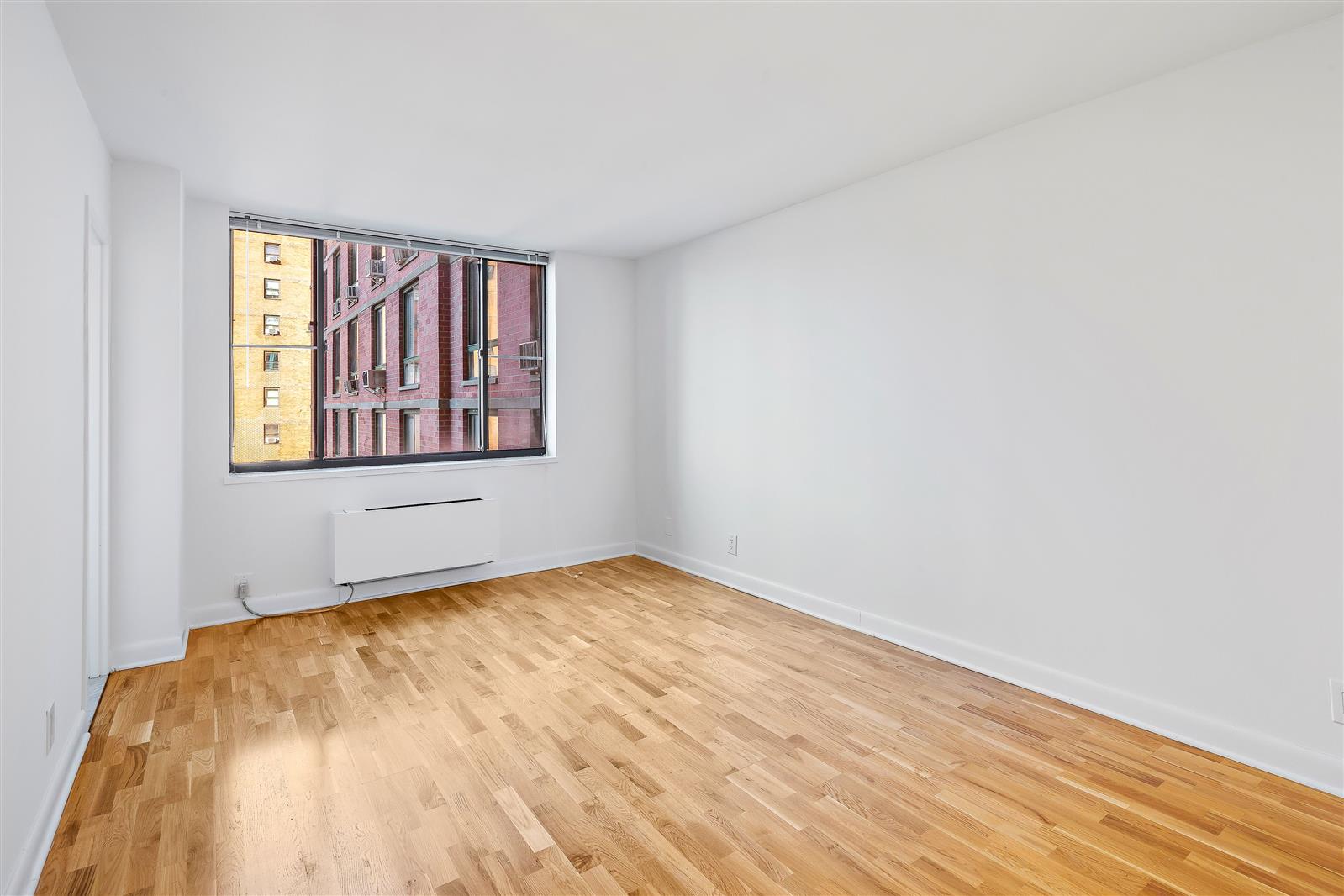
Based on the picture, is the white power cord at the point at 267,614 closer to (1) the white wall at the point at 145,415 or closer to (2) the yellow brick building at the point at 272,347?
(1) the white wall at the point at 145,415

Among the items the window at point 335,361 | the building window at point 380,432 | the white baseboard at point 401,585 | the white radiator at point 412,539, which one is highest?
the window at point 335,361

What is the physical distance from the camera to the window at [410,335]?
522 centimetres

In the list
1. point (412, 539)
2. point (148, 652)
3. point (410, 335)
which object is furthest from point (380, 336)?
point (148, 652)

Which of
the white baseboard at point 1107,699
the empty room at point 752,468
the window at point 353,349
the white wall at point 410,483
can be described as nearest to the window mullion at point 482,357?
the white wall at point 410,483

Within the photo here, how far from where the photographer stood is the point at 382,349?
5172 mm

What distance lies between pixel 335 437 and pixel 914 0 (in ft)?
13.9

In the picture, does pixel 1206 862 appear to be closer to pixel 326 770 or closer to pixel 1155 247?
pixel 1155 247

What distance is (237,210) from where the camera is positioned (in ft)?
13.7

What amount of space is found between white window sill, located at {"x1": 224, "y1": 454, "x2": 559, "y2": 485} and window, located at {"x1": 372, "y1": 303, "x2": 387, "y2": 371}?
831 millimetres

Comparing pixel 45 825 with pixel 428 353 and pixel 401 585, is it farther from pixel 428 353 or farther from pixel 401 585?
pixel 428 353

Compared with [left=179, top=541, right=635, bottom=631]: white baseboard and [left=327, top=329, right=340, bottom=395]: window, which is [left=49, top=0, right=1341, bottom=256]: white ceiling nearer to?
[left=327, top=329, right=340, bottom=395]: window

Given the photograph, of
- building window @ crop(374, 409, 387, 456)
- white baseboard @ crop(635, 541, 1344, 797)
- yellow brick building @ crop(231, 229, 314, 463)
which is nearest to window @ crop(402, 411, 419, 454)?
building window @ crop(374, 409, 387, 456)

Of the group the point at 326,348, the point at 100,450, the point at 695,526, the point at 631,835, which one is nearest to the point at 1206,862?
the point at 631,835

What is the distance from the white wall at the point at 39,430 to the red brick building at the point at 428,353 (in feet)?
7.44
